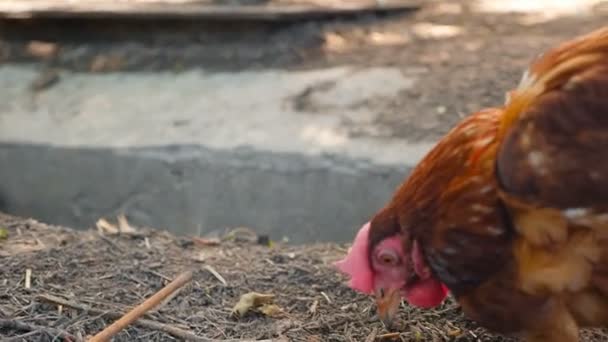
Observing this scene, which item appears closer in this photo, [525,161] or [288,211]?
[525,161]

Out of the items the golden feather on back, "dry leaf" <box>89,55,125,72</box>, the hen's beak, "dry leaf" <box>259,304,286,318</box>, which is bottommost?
"dry leaf" <box>89,55,125,72</box>

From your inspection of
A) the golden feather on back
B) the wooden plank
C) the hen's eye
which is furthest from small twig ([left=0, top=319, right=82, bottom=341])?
the wooden plank

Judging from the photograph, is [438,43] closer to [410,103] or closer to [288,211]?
[410,103]

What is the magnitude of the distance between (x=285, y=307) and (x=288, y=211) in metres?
1.74

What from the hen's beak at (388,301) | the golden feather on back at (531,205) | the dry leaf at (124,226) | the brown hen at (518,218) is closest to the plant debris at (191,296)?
the dry leaf at (124,226)

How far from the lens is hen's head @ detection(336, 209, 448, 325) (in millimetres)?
2924

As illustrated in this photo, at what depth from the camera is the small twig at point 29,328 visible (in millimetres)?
3188

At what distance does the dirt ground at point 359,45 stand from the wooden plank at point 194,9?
9 centimetres

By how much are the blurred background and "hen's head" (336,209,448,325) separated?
2.09 m

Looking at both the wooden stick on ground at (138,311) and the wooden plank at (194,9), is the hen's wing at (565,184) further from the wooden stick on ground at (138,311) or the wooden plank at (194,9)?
the wooden plank at (194,9)

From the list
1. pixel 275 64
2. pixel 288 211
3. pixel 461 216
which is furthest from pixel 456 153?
pixel 275 64

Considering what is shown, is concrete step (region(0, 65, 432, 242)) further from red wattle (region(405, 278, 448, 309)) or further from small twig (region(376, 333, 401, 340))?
red wattle (region(405, 278, 448, 309))

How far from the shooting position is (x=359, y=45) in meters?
7.03

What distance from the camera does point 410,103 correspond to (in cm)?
588
